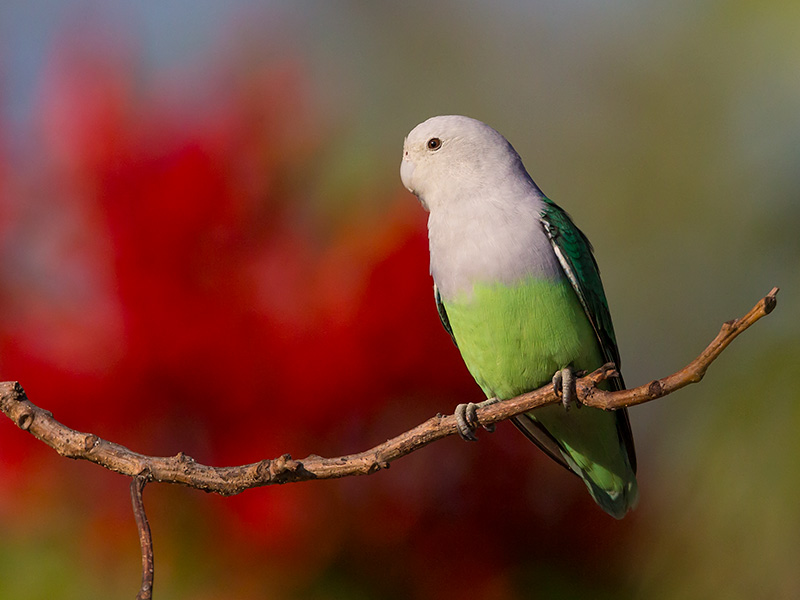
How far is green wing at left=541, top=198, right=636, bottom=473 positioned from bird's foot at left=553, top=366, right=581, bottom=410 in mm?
118

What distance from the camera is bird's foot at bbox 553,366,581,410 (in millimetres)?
1516

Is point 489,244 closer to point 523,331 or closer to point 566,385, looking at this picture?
point 523,331

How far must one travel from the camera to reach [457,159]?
5.77 feet

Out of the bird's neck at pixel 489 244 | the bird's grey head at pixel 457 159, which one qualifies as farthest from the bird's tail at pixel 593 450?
the bird's grey head at pixel 457 159

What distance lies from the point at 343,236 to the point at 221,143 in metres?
0.47

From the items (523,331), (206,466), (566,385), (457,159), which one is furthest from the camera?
(457,159)

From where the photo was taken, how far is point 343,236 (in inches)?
97.6

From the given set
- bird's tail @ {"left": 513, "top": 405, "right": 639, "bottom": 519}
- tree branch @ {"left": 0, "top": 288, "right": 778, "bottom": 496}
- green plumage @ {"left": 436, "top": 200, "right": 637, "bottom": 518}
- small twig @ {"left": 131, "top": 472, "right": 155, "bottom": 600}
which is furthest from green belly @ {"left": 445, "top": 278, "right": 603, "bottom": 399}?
small twig @ {"left": 131, "top": 472, "right": 155, "bottom": 600}

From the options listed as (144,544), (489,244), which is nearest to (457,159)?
(489,244)

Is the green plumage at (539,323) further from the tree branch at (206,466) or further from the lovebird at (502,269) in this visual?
the tree branch at (206,466)

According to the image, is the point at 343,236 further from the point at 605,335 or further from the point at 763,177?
the point at 763,177

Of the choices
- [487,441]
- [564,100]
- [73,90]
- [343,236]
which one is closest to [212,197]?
[343,236]

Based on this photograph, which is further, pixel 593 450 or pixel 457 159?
pixel 593 450

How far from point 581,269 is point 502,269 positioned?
0.21 metres
